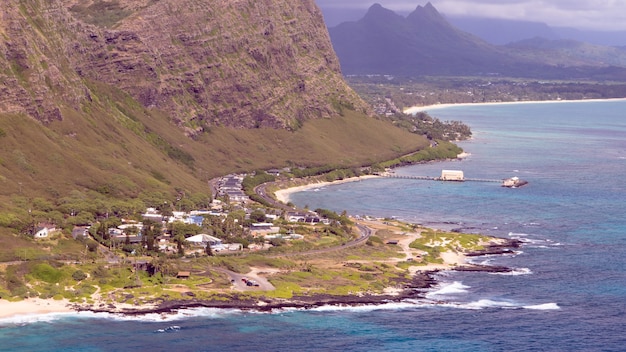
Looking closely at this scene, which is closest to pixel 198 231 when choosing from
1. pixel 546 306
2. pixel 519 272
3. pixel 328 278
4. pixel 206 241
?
pixel 206 241

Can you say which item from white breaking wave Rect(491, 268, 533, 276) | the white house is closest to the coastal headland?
white breaking wave Rect(491, 268, 533, 276)

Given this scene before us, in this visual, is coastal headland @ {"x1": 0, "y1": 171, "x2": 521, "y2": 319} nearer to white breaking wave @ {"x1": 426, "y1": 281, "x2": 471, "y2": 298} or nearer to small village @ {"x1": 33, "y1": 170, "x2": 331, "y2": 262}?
white breaking wave @ {"x1": 426, "y1": 281, "x2": 471, "y2": 298}

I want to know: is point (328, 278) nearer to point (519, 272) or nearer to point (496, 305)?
point (496, 305)

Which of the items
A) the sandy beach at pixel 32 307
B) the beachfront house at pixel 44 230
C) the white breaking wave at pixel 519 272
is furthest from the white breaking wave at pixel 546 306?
the beachfront house at pixel 44 230

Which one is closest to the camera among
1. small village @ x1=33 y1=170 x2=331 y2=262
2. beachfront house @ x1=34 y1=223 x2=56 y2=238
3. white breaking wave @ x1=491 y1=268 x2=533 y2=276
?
white breaking wave @ x1=491 y1=268 x2=533 y2=276

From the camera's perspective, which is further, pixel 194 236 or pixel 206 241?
pixel 194 236

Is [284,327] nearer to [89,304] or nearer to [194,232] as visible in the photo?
[89,304]

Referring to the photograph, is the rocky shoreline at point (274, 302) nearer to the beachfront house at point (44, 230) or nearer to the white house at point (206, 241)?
the white house at point (206, 241)

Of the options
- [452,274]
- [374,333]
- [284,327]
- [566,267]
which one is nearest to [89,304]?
[284,327]
